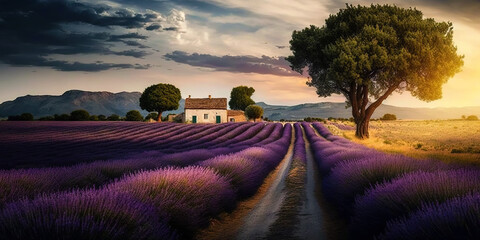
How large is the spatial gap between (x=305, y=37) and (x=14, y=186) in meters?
25.4

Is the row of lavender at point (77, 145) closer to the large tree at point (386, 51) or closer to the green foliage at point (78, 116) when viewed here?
→ the large tree at point (386, 51)

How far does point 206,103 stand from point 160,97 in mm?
10427

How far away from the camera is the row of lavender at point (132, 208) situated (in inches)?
108

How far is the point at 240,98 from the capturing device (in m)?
111

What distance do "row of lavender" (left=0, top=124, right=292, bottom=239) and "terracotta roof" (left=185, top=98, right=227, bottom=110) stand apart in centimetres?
6275

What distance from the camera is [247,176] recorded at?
27.8 feet

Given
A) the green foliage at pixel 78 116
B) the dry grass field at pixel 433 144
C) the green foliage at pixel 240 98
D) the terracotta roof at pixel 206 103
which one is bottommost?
the dry grass field at pixel 433 144

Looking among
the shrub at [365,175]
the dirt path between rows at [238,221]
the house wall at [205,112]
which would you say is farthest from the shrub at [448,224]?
the house wall at [205,112]

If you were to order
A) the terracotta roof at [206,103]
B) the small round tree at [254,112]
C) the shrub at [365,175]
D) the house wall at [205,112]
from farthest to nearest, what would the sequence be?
the small round tree at [254,112] → the terracotta roof at [206,103] → the house wall at [205,112] → the shrub at [365,175]

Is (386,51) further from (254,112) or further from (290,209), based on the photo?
(254,112)

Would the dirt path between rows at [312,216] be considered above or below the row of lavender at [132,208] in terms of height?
below

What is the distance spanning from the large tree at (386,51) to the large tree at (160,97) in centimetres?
5134

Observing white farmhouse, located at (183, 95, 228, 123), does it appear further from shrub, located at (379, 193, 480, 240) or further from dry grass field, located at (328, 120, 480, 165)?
shrub, located at (379, 193, 480, 240)

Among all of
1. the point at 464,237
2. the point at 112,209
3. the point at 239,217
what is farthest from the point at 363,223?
the point at 112,209
